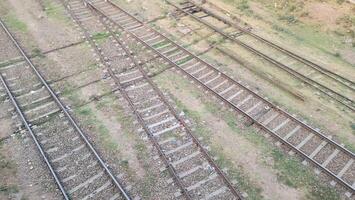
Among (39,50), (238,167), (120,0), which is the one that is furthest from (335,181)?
(120,0)

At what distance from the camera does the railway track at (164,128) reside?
1189 centimetres

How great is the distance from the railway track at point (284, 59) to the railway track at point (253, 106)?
8.36 feet

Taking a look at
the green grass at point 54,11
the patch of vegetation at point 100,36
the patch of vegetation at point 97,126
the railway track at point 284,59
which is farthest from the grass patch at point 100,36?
the patch of vegetation at point 97,126

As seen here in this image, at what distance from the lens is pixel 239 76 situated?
16.7 metres

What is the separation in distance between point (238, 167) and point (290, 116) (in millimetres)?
3131

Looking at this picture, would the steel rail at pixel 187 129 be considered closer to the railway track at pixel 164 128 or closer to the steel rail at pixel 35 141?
the railway track at pixel 164 128

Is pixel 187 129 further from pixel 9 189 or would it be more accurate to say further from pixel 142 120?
pixel 9 189

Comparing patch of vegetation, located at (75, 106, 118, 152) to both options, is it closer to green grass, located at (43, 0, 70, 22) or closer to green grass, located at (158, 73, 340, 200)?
green grass, located at (158, 73, 340, 200)

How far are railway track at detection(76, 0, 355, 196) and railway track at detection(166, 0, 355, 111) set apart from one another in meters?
2.55

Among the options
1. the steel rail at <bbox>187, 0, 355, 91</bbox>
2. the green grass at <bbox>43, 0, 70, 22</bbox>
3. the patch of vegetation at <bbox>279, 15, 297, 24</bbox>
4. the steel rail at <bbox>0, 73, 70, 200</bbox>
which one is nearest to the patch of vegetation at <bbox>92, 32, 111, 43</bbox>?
the green grass at <bbox>43, 0, 70, 22</bbox>

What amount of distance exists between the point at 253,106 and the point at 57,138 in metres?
7.32

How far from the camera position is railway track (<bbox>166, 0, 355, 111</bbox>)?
15917 millimetres

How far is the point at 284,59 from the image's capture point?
701 inches

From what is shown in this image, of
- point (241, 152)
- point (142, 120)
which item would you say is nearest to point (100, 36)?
point (142, 120)
